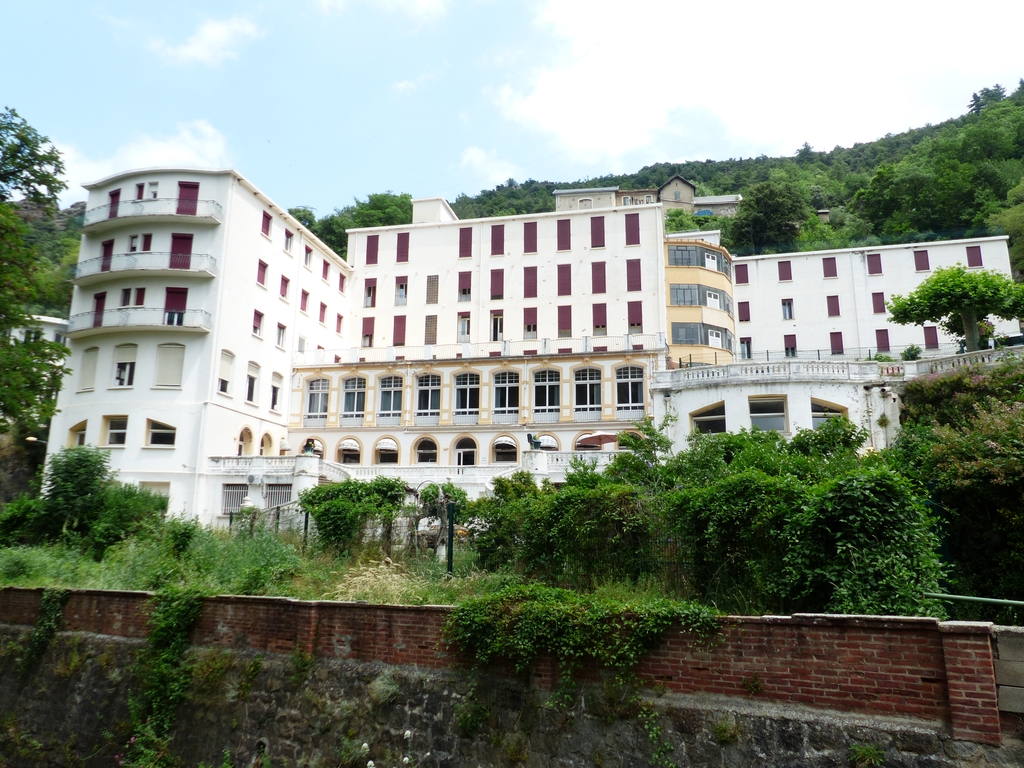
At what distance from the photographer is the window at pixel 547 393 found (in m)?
39.8

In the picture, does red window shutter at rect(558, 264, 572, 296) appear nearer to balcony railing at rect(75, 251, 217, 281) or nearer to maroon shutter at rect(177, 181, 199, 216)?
balcony railing at rect(75, 251, 217, 281)

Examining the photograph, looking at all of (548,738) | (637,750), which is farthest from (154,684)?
(637,750)

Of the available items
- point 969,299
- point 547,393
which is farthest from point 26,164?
point 969,299

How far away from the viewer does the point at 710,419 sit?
1187 inches

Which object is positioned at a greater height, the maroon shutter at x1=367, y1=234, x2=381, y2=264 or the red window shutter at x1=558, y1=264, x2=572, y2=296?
the maroon shutter at x1=367, y1=234, x2=381, y2=264

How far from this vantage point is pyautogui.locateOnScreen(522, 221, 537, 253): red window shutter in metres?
46.2

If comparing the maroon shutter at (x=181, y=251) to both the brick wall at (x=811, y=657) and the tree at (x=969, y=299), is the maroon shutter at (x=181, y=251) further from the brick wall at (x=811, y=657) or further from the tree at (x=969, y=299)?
the tree at (x=969, y=299)

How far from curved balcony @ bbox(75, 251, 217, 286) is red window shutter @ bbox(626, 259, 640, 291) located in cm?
2178

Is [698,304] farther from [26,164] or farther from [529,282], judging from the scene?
[26,164]

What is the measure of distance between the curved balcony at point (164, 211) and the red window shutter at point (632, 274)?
21584mm

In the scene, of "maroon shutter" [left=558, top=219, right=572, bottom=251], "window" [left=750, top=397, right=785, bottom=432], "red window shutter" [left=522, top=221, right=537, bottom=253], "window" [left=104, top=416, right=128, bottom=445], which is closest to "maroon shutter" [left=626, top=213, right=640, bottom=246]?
"maroon shutter" [left=558, top=219, right=572, bottom=251]

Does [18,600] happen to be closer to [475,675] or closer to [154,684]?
[154,684]

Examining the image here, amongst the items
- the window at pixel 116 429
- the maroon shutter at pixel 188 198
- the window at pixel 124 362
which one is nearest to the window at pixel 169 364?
the window at pixel 124 362

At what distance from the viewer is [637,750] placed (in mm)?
8781
